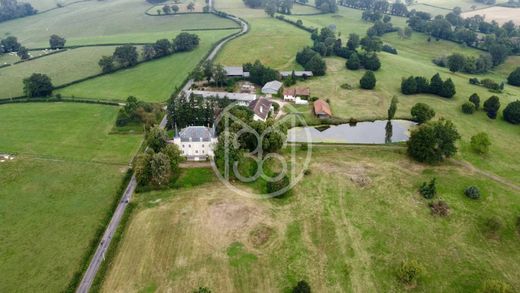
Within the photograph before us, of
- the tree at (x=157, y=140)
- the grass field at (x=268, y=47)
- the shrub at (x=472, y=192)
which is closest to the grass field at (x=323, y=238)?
the shrub at (x=472, y=192)

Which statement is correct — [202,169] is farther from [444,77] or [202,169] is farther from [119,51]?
[444,77]

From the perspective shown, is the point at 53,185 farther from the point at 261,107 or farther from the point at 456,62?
the point at 456,62

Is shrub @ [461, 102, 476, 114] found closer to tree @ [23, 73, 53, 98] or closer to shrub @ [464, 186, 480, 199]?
shrub @ [464, 186, 480, 199]

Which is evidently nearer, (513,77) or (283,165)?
(283,165)

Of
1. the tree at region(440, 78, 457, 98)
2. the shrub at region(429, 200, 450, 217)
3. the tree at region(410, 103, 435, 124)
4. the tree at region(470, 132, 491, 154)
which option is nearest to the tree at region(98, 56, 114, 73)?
the tree at region(410, 103, 435, 124)

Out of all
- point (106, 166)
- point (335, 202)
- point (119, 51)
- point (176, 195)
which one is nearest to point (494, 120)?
point (335, 202)

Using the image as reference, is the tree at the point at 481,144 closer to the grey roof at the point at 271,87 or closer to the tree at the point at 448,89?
the tree at the point at 448,89
